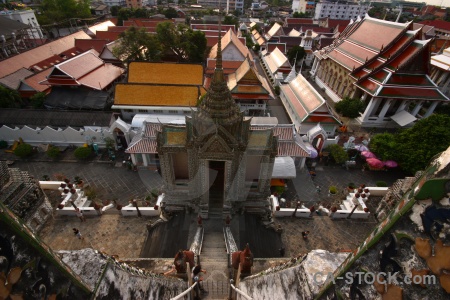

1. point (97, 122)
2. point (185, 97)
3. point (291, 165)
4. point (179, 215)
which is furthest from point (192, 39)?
point (179, 215)

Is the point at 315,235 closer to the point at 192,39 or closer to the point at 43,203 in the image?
the point at 43,203

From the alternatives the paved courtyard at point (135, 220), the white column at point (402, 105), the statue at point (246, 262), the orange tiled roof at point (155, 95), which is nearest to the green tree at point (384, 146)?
the paved courtyard at point (135, 220)

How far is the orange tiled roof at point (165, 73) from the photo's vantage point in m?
30.4

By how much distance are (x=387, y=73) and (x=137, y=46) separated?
35.5 m

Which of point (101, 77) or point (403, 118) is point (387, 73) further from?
Answer: point (101, 77)

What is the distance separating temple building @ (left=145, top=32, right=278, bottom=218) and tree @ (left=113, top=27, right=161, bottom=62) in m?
29.0

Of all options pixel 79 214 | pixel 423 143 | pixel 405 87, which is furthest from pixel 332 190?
pixel 79 214

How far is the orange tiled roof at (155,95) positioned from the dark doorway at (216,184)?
1240 centimetres

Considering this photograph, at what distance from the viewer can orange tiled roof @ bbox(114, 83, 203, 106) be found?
26.8 metres

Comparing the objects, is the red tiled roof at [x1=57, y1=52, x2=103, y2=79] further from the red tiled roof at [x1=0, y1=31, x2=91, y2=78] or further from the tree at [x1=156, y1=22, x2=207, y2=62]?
the tree at [x1=156, y1=22, x2=207, y2=62]

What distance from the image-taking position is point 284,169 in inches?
792

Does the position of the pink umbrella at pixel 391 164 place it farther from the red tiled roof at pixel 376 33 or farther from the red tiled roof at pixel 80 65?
the red tiled roof at pixel 80 65

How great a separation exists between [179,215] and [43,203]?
9.07 metres

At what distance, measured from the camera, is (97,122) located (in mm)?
24203
